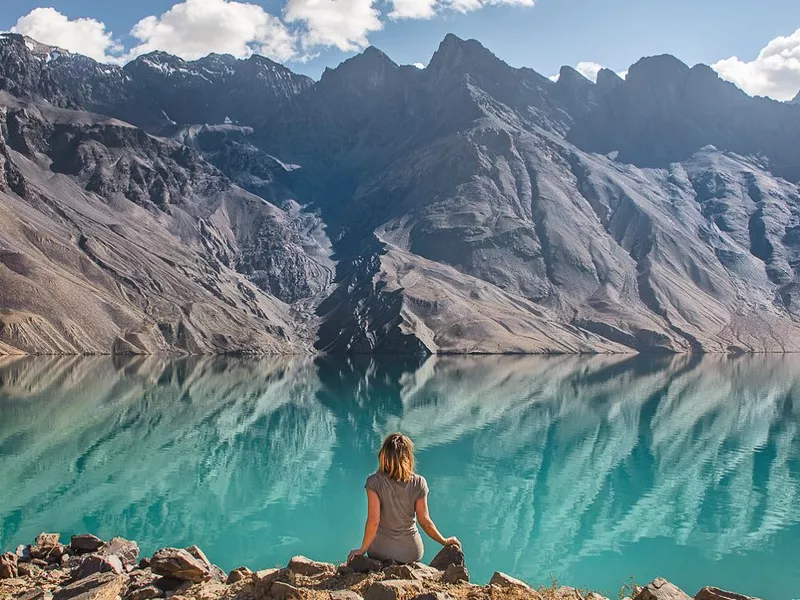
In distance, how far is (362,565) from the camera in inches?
496

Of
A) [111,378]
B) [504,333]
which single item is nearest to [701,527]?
[111,378]

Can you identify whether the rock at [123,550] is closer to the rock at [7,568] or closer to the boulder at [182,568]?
the rock at [7,568]

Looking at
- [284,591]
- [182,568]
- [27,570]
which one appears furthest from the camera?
[27,570]

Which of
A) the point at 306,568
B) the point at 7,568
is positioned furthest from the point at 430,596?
the point at 7,568

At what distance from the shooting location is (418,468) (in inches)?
1657

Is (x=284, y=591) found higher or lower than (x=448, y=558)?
lower

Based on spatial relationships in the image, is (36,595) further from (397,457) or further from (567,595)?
(567,595)

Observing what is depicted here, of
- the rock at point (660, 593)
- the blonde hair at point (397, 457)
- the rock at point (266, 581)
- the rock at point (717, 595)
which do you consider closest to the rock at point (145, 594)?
the rock at point (266, 581)

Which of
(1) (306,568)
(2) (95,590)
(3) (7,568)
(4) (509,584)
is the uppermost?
(4) (509,584)

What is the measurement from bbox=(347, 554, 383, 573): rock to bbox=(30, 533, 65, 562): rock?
11.9 m

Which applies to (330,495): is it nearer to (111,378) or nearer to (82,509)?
(82,509)

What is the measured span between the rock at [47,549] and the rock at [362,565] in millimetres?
11864

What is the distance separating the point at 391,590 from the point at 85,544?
47.5 ft

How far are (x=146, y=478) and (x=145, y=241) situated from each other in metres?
158
